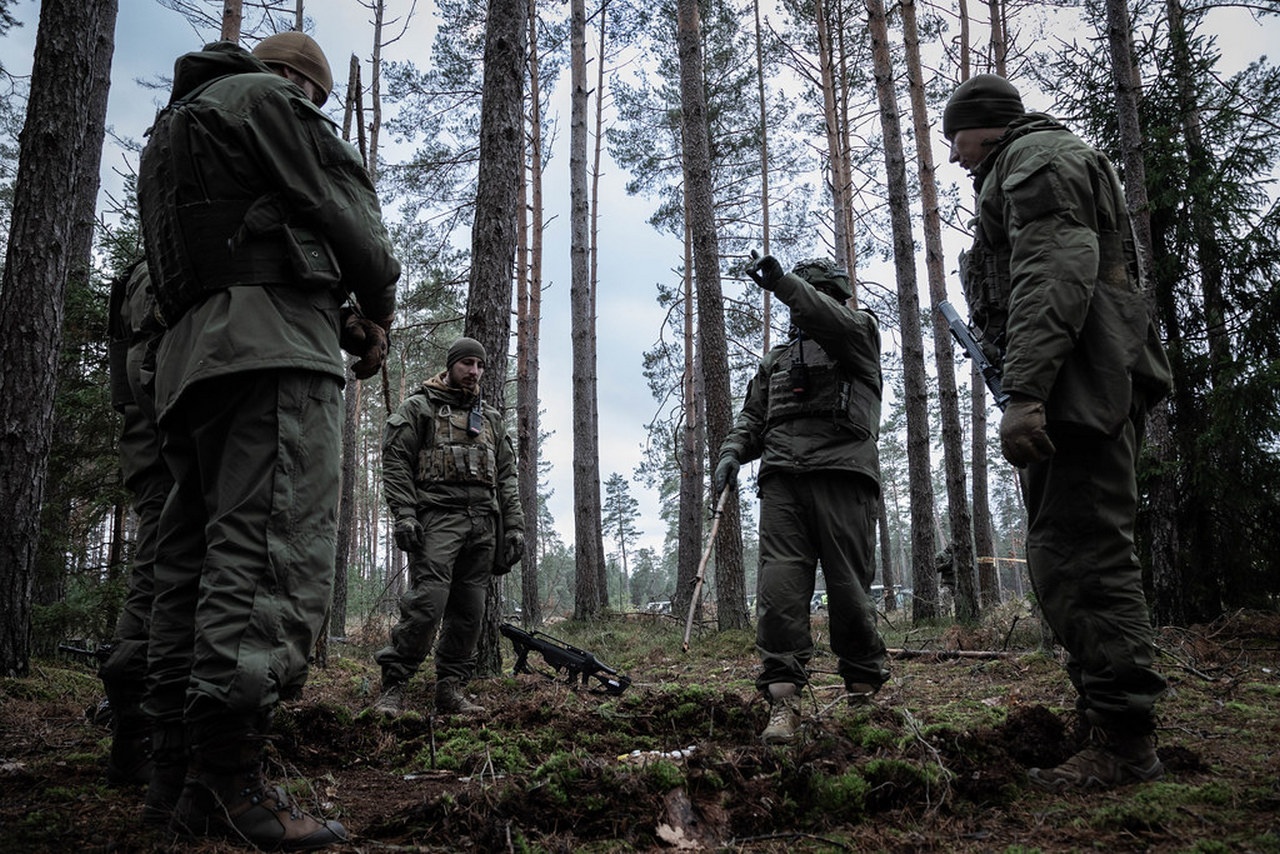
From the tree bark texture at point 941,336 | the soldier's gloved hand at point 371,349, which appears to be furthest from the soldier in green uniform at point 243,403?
the tree bark texture at point 941,336

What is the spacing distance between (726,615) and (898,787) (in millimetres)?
7084

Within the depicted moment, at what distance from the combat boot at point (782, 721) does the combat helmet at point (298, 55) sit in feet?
10.2

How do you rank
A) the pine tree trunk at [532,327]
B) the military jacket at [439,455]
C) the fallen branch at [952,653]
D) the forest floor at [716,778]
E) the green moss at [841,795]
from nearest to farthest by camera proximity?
the forest floor at [716,778]
the green moss at [841,795]
the military jacket at [439,455]
the fallen branch at [952,653]
the pine tree trunk at [532,327]

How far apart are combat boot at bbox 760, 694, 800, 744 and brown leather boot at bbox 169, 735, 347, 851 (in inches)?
71.4

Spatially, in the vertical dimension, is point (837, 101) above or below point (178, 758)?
above

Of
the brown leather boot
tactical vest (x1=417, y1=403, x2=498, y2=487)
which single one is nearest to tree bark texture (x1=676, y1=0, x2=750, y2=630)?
tactical vest (x1=417, y1=403, x2=498, y2=487)

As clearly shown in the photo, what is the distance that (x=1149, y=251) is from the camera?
6.30 m

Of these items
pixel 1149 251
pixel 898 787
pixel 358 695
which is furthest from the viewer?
pixel 1149 251

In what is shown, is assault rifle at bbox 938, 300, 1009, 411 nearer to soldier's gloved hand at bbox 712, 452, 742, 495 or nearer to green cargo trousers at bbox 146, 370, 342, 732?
soldier's gloved hand at bbox 712, 452, 742, 495

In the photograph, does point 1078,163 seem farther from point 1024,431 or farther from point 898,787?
point 898,787

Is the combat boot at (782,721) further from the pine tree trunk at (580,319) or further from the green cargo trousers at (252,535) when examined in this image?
the pine tree trunk at (580,319)

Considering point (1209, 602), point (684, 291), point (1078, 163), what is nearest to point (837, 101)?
point (684, 291)

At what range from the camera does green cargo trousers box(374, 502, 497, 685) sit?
16.1ft

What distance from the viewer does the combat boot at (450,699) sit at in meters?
4.76
